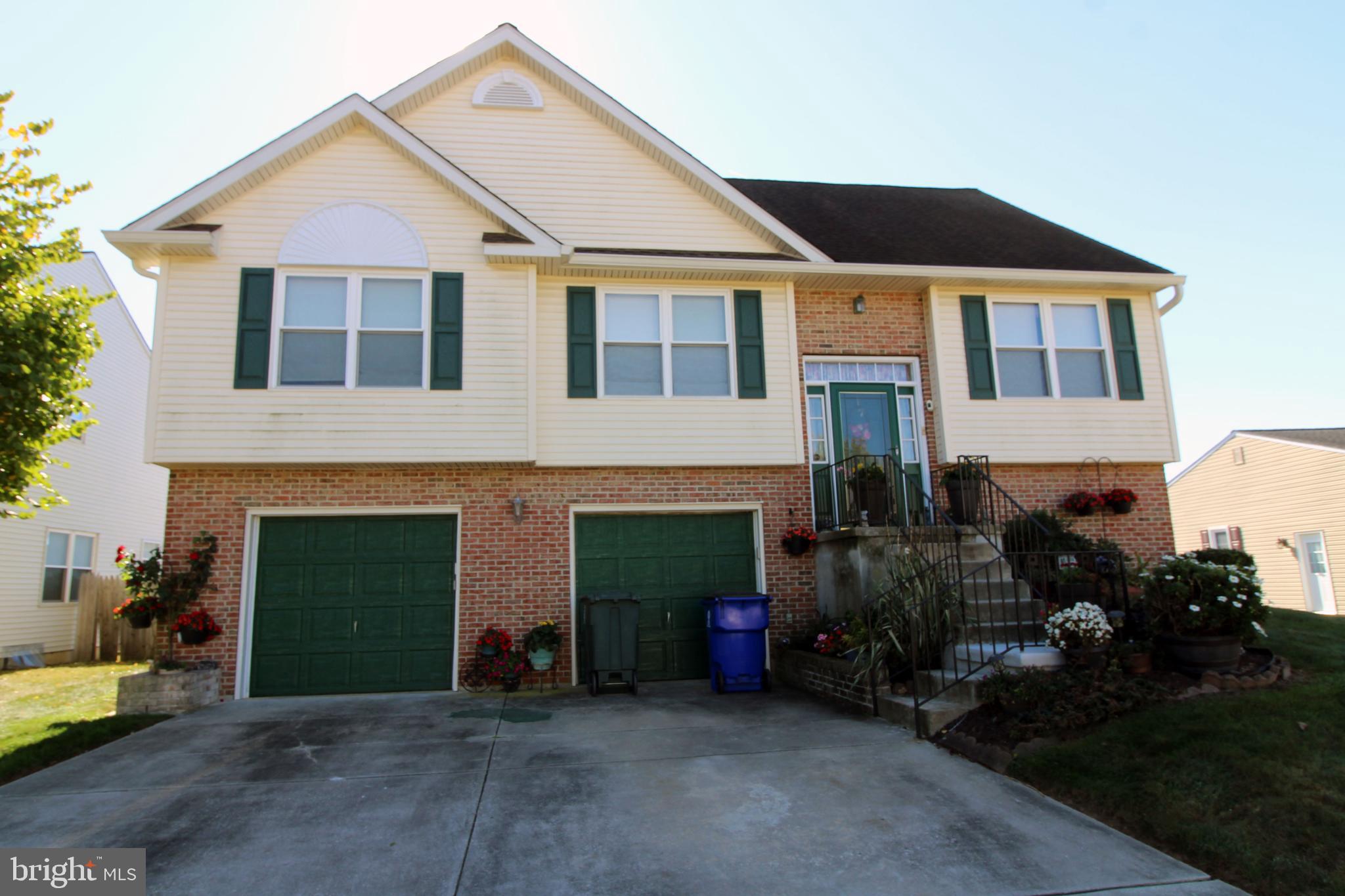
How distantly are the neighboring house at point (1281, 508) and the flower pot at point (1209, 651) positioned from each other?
55.2 ft

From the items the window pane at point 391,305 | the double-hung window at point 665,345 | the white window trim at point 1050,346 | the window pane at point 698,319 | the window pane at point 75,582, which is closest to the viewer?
the window pane at point 391,305

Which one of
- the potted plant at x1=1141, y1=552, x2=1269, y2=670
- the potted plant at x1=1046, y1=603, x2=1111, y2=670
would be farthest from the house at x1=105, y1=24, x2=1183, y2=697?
the potted plant at x1=1141, y1=552, x2=1269, y2=670

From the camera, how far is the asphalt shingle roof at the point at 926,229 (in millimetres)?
11508

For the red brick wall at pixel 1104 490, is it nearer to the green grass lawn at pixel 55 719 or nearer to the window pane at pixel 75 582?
the green grass lawn at pixel 55 719

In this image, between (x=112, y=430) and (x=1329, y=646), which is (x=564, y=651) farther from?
(x=112, y=430)

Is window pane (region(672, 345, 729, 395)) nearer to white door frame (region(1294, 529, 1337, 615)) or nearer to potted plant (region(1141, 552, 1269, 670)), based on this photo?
potted plant (region(1141, 552, 1269, 670))

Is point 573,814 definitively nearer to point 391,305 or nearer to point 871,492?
point 871,492

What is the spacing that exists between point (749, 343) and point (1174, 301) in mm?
6283

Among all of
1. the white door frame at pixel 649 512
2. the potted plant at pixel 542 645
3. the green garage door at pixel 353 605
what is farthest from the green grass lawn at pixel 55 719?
the white door frame at pixel 649 512

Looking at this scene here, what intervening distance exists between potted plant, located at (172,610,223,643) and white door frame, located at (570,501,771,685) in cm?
404

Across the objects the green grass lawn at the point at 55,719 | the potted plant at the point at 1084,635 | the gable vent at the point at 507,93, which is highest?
the gable vent at the point at 507,93

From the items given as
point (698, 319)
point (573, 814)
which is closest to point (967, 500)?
point (698, 319)

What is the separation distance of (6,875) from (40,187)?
581 centimetres

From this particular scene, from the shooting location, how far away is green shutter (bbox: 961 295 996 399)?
11.2 metres
